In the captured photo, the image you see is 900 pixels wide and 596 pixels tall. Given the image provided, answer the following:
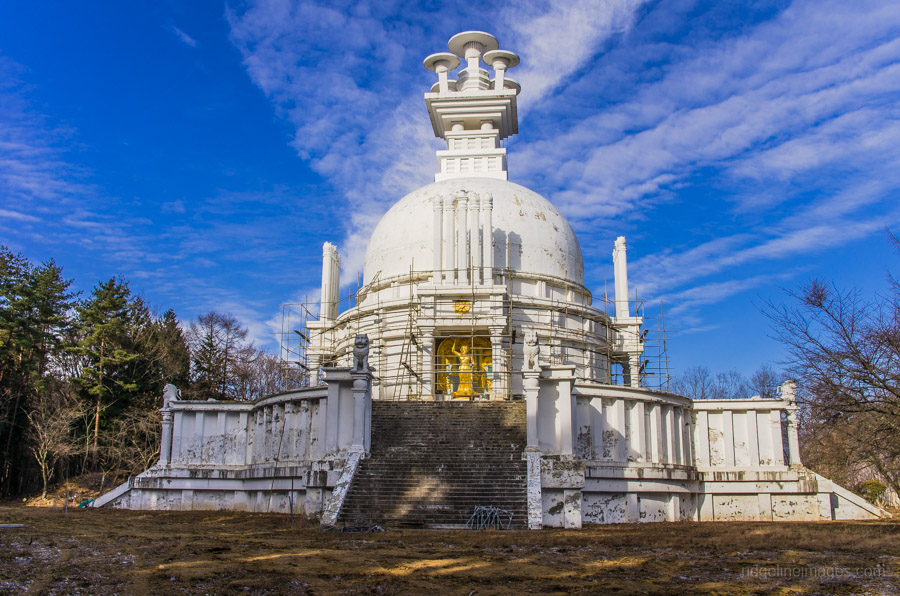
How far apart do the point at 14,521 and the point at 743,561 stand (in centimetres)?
1936

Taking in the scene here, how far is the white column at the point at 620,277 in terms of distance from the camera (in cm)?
3831

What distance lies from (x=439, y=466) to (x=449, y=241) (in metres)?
13.3

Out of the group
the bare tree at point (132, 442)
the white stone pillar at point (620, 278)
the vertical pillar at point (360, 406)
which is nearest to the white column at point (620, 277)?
the white stone pillar at point (620, 278)

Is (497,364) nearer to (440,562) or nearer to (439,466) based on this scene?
(439,466)

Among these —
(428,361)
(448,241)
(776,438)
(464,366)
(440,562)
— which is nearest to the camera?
(440,562)

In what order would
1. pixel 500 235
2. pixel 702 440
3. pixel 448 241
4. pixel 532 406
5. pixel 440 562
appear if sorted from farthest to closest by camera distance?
pixel 500 235 → pixel 448 241 → pixel 702 440 → pixel 532 406 → pixel 440 562

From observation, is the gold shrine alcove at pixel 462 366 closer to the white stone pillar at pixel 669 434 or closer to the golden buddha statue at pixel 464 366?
the golden buddha statue at pixel 464 366

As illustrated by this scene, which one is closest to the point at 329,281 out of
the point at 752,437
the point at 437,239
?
the point at 437,239

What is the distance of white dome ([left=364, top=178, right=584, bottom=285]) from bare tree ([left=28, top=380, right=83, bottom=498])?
55.4 ft

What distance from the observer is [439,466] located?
2262 cm

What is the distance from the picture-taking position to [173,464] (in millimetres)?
31906

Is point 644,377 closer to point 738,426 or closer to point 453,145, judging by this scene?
point 738,426

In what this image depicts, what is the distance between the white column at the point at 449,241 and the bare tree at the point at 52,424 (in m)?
20.8

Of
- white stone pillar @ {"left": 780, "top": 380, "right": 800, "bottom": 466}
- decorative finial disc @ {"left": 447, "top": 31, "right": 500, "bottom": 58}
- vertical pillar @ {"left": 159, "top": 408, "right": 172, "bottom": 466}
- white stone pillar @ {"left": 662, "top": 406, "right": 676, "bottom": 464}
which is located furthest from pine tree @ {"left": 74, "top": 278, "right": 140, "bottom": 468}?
white stone pillar @ {"left": 780, "top": 380, "right": 800, "bottom": 466}
